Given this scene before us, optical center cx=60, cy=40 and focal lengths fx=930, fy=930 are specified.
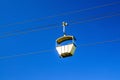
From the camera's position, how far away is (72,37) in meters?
46.3

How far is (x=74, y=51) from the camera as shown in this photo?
1809 inches

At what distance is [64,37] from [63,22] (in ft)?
2.45

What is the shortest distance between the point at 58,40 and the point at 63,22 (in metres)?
0.95

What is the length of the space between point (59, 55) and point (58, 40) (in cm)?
86

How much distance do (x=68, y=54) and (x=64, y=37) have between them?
2.98 ft

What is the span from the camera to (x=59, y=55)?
46.0 meters

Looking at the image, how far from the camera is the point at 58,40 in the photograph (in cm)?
4641

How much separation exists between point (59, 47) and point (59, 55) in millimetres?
450

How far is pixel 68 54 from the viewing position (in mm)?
45969

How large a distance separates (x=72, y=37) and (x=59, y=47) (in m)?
0.82

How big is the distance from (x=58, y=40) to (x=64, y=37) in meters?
0.37

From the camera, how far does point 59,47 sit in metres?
46.2

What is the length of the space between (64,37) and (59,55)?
97cm
